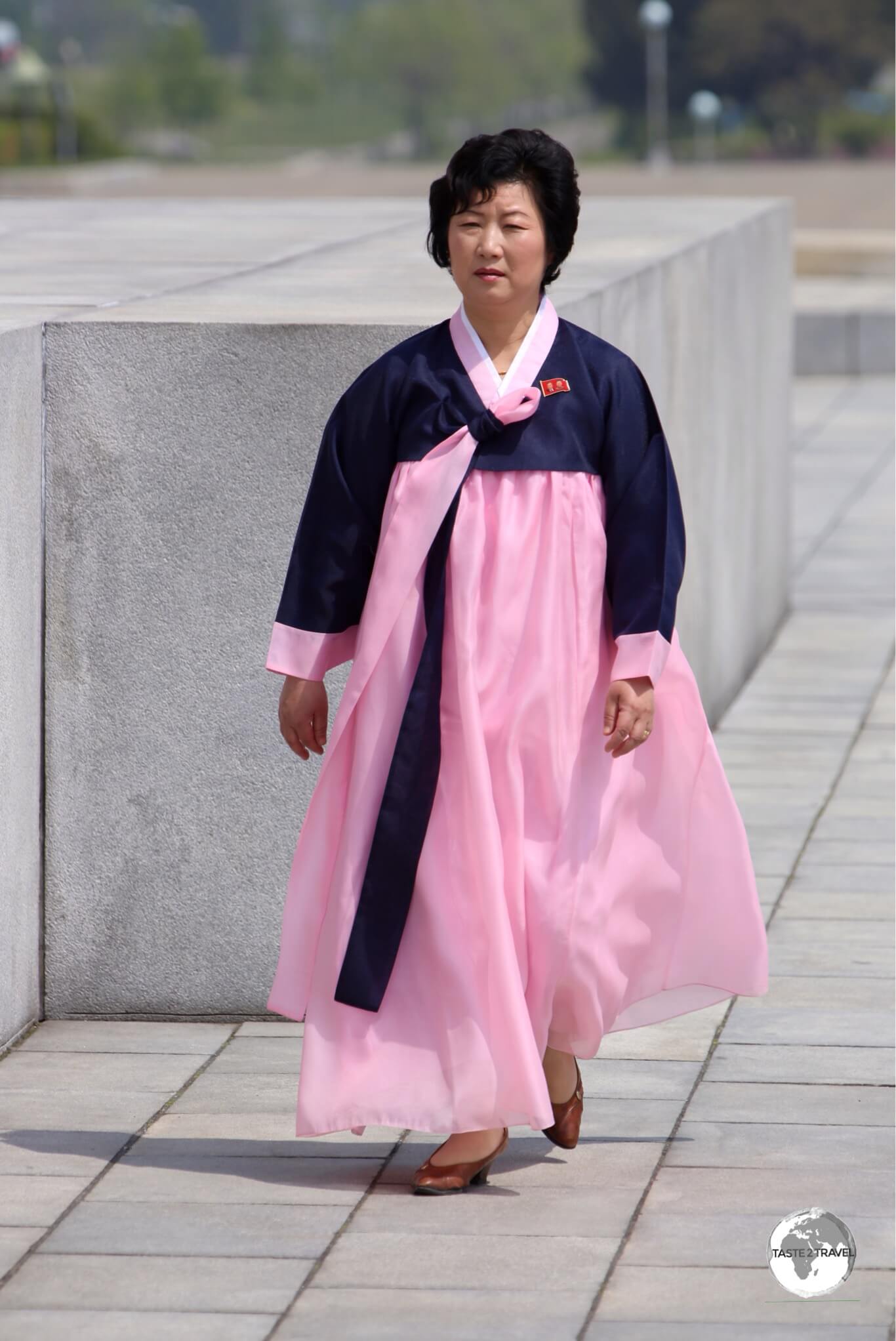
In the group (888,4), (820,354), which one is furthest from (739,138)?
(820,354)

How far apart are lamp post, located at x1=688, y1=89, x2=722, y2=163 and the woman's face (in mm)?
84803

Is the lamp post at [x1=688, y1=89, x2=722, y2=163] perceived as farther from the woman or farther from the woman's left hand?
the woman's left hand

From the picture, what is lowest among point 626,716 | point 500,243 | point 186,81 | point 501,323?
point 626,716

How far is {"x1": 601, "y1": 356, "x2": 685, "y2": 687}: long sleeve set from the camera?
13.8 ft

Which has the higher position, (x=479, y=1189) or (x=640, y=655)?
(x=640, y=655)

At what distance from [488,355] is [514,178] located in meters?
0.31

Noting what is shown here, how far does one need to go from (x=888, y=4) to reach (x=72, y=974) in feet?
321

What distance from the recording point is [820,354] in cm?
2050

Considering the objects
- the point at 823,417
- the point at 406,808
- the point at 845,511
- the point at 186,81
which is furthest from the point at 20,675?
the point at 186,81

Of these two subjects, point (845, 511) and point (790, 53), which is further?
point (790, 53)

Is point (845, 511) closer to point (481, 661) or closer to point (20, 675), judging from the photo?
point (20, 675)

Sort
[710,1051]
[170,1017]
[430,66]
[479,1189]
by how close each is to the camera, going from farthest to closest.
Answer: [430,66]
[170,1017]
[710,1051]
[479,1189]

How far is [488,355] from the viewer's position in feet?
14.1

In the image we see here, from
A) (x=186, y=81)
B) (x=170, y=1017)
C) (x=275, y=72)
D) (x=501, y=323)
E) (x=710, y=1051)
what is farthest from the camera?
(x=275, y=72)
